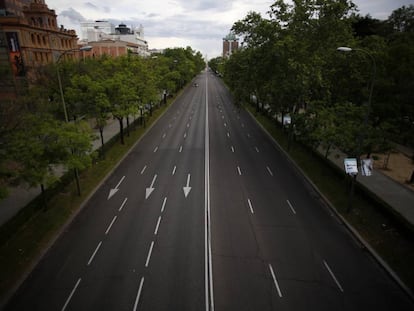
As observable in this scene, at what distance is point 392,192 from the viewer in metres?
21.3

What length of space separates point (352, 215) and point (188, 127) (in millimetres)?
29387

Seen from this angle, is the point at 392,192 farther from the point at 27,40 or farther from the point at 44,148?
the point at 27,40

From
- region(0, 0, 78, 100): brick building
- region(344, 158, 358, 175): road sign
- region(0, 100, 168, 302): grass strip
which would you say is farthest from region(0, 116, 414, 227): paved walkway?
region(0, 0, 78, 100): brick building

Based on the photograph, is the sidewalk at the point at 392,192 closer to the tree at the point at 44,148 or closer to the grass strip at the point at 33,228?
the tree at the point at 44,148

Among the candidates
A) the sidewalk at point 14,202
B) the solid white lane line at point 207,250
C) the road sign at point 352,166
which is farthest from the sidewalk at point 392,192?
the sidewalk at point 14,202

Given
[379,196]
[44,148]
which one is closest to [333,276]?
[379,196]

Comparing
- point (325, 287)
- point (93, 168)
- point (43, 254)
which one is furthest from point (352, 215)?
point (93, 168)

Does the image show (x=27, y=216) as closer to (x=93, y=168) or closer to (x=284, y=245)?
(x=93, y=168)

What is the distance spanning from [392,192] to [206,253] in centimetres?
1653

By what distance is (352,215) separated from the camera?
687 inches

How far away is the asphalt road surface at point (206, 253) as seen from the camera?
11453 millimetres

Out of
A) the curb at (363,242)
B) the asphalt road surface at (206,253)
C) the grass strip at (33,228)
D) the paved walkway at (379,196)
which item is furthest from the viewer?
the paved walkway at (379,196)

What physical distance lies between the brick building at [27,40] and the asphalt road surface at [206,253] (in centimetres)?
2891

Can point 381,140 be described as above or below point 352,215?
above
